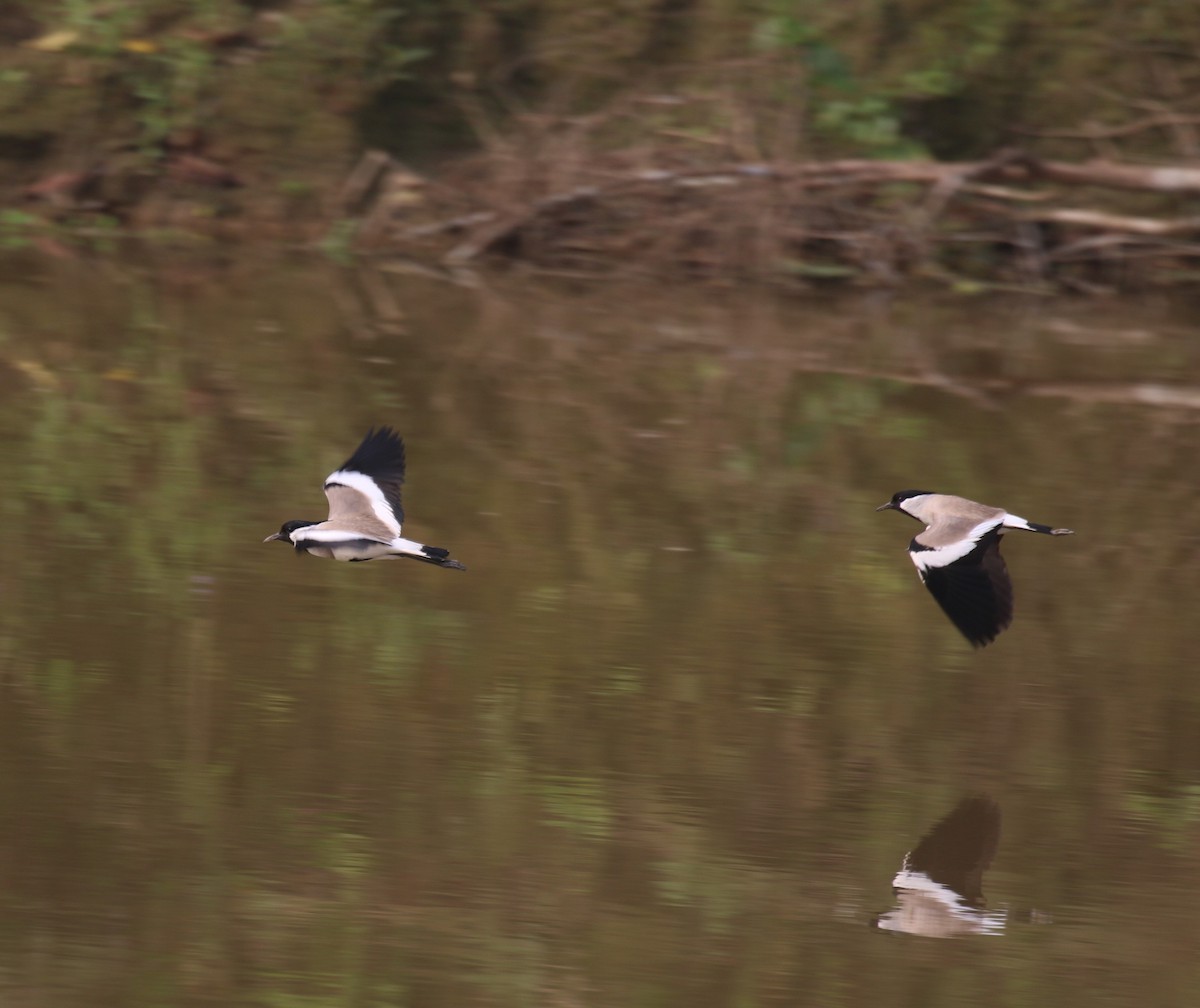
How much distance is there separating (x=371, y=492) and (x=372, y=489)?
0.08 ft

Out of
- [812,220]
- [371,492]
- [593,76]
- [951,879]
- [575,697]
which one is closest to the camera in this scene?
[951,879]

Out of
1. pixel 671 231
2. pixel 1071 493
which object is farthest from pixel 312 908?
pixel 671 231

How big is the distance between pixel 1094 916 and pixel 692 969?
92cm

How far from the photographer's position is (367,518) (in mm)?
5496

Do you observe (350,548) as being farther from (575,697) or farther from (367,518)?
(575,697)

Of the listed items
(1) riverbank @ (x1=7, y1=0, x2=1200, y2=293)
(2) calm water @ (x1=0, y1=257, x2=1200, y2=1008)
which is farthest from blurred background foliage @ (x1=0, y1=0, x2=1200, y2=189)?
(2) calm water @ (x1=0, y1=257, x2=1200, y2=1008)

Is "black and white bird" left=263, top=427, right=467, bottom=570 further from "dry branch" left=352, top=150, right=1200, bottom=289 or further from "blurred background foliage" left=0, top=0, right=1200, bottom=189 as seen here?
"blurred background foliage" left=0, top=0, right=1200, bottom=189

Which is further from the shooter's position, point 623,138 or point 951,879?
point 623,138

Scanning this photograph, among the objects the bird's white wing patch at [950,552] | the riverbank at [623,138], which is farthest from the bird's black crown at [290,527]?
the riverbank at [623,138]

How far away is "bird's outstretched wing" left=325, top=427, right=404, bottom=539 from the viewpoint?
17.9 feet

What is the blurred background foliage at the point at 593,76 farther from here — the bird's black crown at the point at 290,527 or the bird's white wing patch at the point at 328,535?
the bird's white wing patch at the point at 328,535

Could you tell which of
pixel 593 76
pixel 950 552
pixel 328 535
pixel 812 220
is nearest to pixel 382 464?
pixel 328 535

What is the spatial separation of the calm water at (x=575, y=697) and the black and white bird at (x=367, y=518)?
0.29 meters

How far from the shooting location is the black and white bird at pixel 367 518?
526 cm
